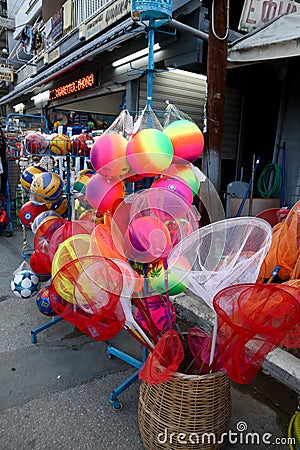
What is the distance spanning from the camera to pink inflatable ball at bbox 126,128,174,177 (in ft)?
5.89

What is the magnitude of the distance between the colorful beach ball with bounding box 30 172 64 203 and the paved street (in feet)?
4.55

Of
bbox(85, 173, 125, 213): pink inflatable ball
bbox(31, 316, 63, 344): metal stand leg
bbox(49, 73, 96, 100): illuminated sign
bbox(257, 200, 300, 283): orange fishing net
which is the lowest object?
bbox(31, 316, 63, 344): metal stand leg

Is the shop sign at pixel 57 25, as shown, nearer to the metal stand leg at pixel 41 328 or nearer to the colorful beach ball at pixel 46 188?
the colorful beach ball at pixel 46 188

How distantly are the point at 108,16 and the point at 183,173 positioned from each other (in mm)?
5511

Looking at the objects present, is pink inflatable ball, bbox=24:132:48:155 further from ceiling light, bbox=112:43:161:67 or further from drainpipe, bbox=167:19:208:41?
ceiling light, bbox=112:43:161:67

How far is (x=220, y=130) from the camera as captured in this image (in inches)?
140

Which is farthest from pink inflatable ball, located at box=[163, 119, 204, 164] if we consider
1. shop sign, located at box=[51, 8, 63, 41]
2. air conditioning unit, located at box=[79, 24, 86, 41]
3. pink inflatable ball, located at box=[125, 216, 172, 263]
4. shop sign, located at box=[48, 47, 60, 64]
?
shop sign, located at box=[51, 8, 63, 41]

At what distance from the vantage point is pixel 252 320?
1393mm

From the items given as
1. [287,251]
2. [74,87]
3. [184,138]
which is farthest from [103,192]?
[74,87]

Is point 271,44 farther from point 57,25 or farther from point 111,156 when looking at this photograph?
point 57,25

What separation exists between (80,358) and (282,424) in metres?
1.68

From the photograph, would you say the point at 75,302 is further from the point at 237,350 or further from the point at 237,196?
the point at 237,196

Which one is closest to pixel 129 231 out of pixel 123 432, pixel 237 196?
pixel 123 432

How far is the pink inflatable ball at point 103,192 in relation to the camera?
1.99 m
